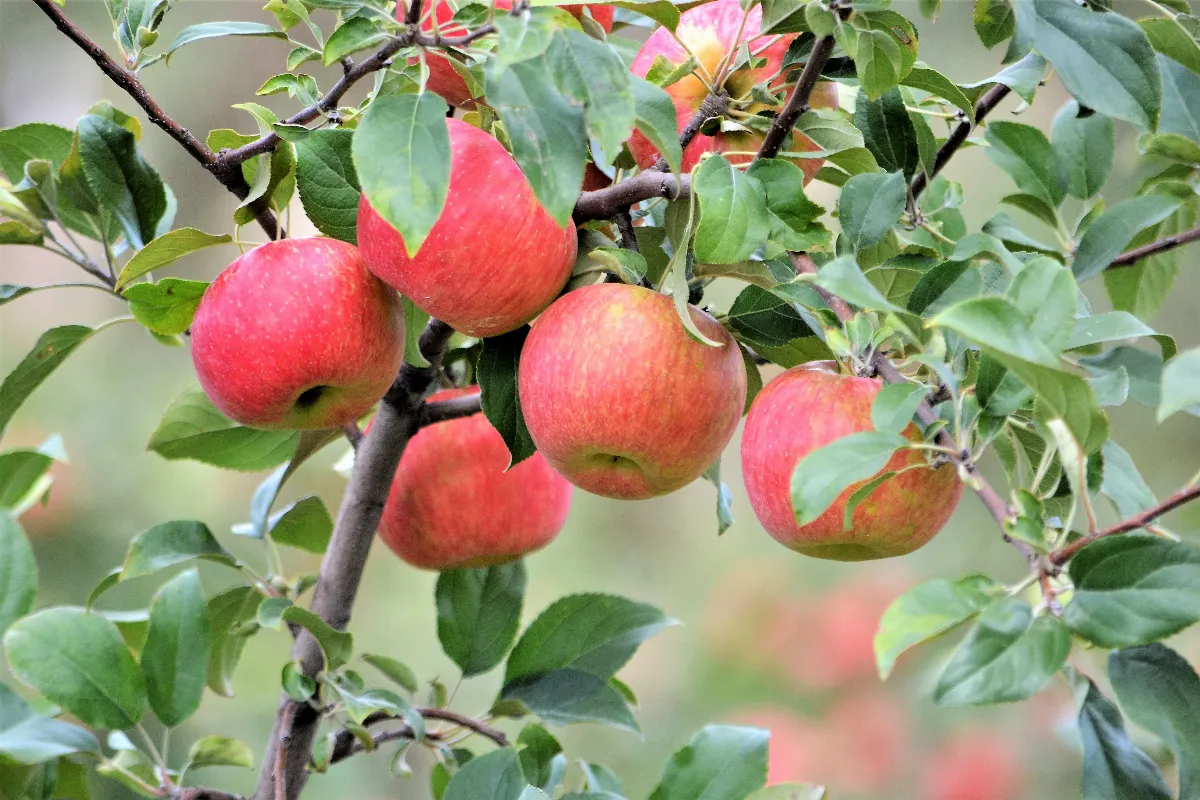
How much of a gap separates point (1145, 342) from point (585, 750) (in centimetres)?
128

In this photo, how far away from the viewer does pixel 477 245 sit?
529mm

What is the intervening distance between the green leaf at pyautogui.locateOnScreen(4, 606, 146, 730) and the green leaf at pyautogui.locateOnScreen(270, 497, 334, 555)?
0.61ft

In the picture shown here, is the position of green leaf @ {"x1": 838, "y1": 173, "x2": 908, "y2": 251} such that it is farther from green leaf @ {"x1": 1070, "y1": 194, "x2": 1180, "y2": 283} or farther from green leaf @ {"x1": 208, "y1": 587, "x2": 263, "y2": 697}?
green leaf @ {"x1": 208, "y1": 587, "x2": 263, "y2": 697}

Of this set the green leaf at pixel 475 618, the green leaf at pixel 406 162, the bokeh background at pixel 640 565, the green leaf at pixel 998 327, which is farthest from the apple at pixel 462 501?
the bokeh background at pixel 640 565

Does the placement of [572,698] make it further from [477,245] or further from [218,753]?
[477,245]

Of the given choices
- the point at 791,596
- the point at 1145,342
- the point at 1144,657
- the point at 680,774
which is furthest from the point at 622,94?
the point at 1145,342

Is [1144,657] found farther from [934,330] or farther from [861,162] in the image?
[861,162]

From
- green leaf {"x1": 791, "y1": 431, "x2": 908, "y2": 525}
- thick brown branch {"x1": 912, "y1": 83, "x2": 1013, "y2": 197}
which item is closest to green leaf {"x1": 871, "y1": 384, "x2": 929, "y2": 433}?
green leaf {"x1": 791, "y1": 431, "x2": 908, "y2": 525}

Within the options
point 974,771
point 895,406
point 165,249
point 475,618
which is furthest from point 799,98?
point 974,771

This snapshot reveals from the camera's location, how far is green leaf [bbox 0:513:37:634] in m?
0.70

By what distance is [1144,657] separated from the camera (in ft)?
1.44

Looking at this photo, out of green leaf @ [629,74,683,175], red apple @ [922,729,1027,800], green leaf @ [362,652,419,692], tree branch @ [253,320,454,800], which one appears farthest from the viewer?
red apple @ [922,729,1027,800]

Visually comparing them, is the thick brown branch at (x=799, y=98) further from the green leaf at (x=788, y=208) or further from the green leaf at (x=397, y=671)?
the green leaf at (x=397, y=671)

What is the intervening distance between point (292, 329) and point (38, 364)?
0.86ft
